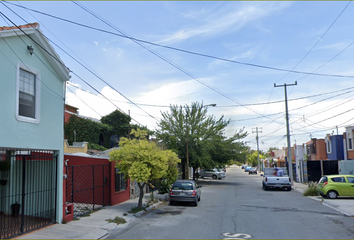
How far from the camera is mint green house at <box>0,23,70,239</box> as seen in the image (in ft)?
28.5

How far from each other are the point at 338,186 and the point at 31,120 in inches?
740

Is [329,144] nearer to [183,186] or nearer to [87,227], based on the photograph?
[183,186]

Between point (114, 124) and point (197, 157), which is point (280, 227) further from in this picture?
point (114, 124)

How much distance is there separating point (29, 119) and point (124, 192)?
9.03m

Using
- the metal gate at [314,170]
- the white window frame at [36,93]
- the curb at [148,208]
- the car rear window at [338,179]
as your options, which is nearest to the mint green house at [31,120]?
the white window frame at [36,93]

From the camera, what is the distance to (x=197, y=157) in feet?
102

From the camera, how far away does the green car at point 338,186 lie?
757 inches

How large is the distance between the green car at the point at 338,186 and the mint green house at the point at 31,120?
17014 mm

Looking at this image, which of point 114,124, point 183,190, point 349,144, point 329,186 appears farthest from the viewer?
point 114,124

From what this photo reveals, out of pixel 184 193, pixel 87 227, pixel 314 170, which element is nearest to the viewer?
pixel 87 227

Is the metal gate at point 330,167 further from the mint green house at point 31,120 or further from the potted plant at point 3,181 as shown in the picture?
the potted plant at point 3,181

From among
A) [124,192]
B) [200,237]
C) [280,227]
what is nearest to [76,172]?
[124,192]

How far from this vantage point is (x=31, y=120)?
9.48m

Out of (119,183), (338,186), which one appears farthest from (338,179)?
(119,183)
